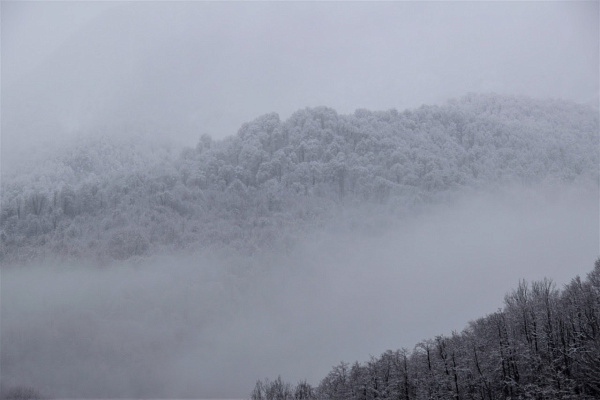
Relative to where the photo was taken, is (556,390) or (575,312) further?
(575,312)

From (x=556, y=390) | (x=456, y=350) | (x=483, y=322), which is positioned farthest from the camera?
(x=483, y=322)

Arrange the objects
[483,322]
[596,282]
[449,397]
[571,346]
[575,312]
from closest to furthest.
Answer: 1. [571,346]
2. [449,397]
3. [575,312]
4. [596,282]
5. [483,322]

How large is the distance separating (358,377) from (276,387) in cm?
3943

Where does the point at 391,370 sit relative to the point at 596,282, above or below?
below

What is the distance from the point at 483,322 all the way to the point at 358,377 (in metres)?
34.1

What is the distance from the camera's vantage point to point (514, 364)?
90750 millimetres

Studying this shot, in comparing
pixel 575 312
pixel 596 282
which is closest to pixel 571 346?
pixel 575 312

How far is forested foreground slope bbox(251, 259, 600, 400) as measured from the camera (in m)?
83.9

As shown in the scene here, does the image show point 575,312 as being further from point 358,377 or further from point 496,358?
point 358,377

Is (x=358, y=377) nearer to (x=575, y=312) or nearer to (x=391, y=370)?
(x=391, y=370)

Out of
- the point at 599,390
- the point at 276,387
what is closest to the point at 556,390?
the point at 599,390

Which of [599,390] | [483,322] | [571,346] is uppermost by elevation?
[483,322]

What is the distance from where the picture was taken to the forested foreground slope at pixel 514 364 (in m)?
83.9

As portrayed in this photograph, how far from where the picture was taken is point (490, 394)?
87.6 metres
